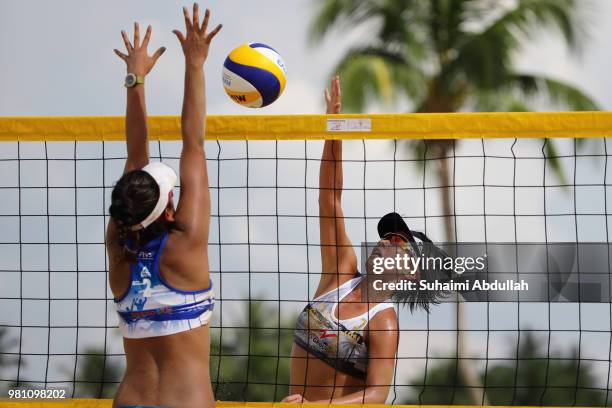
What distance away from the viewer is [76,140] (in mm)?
6488

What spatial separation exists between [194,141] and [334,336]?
63.9 inches

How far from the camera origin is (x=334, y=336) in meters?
5.96

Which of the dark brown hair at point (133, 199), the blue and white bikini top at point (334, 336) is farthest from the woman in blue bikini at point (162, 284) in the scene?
the blue and white bikini top at point (334, 336)

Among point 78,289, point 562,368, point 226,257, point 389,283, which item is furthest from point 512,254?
point 562,368

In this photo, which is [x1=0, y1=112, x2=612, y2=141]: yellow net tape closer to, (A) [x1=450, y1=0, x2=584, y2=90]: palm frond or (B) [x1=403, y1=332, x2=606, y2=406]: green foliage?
(A) [x1=450, y1=0, x2=584, y2=90]: palm frond

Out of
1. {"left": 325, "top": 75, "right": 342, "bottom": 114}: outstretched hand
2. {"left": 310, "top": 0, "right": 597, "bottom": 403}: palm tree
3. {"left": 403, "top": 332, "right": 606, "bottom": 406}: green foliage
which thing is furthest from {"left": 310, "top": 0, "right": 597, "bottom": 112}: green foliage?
{"left": 325, "top": 75, "right": 342, "bottom": 114}: outstretched hand

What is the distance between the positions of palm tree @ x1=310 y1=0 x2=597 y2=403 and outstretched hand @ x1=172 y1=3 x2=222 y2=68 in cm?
1880

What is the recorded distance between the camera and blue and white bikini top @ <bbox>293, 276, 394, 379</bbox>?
233 inches

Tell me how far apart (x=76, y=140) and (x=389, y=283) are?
1991 millimetres

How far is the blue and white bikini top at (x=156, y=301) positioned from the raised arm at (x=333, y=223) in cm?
168

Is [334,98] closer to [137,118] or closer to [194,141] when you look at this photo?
[137,118]

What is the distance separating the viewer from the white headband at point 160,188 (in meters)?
4.61

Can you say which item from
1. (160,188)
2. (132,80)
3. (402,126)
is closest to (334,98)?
(402,126)

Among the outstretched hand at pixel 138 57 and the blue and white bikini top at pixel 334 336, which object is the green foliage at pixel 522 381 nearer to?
the blue and white bikini top at pixel 334 336
